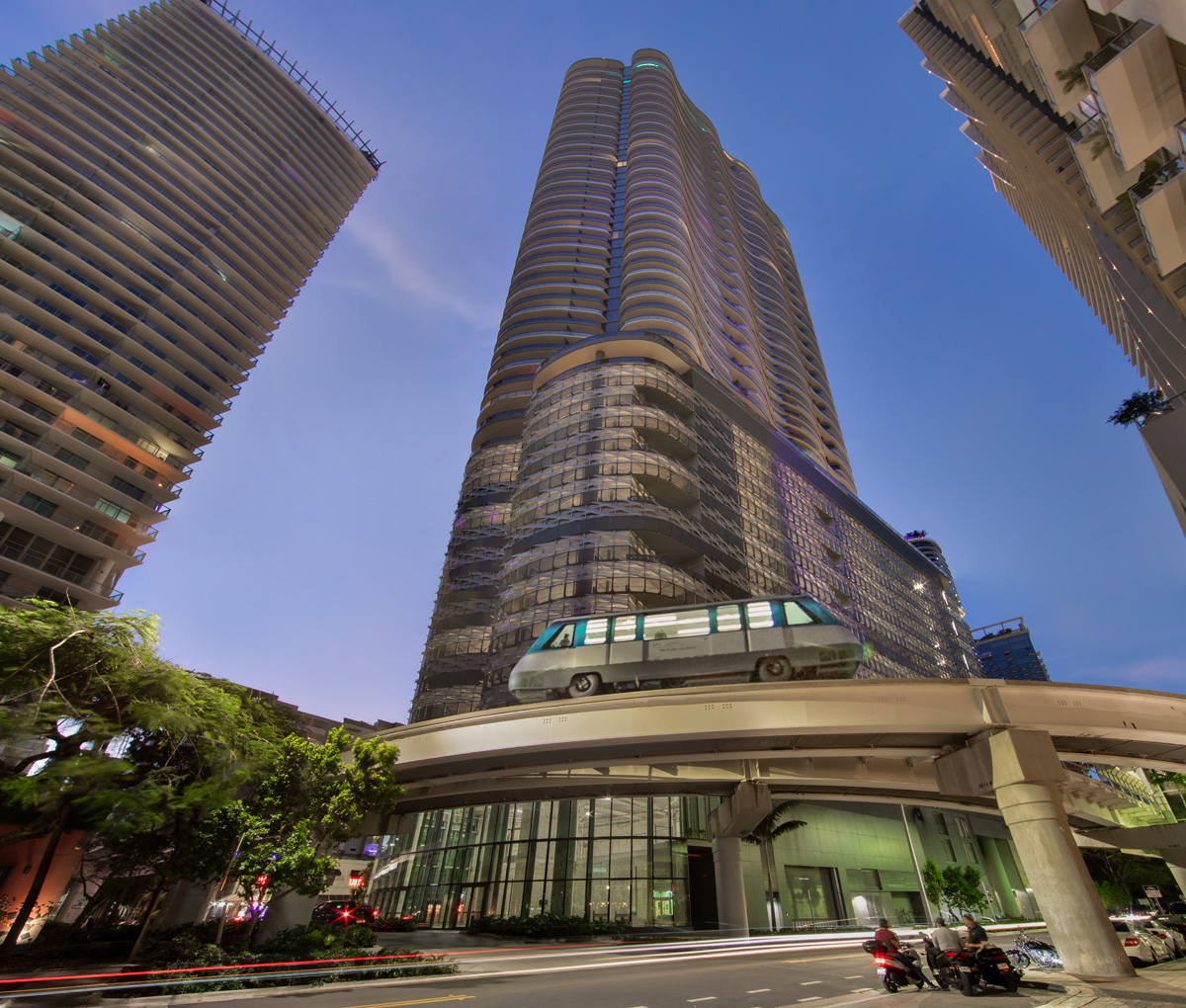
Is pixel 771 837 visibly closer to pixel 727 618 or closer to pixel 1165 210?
pixel 727 618

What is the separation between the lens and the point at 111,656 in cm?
1750

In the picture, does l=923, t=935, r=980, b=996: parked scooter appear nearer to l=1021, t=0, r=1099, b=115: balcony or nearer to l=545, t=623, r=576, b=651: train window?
l=545, t=623, r=576, b=651: train window

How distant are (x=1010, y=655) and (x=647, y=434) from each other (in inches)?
7545

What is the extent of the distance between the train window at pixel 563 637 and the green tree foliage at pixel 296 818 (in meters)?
6.85

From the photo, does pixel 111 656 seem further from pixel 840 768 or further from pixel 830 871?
pixel 830 871

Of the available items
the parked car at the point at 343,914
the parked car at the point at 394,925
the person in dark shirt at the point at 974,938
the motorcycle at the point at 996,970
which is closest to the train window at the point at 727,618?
the person in dark shirt at the point at 974,938

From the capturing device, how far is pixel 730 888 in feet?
90.2

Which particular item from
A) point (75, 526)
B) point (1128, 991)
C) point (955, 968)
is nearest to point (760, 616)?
point (955, 968)

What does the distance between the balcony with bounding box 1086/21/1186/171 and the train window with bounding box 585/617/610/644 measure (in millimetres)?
18894

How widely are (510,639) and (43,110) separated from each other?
71241 mm

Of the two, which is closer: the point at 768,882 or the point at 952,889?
the point at 768,882

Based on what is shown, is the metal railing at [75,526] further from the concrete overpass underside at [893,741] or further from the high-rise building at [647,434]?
the concrete overpass underside at [893,741]

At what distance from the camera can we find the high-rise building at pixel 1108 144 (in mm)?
9289

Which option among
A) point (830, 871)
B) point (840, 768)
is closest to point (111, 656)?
point (840, 768)
